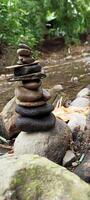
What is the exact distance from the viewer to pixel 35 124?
17.3 ft

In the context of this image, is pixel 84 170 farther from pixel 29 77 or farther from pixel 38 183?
pixel 29 77

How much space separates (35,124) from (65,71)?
7.10 metres

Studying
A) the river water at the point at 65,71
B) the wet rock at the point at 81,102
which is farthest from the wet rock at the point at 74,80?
the wet rock at the point at 81,102

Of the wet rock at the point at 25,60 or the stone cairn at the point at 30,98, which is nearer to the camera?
the stone cairn at the point at 30,98

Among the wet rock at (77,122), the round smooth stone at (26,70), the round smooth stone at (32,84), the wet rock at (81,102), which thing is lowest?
the wet rock at (81,102)

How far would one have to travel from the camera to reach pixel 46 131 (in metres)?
5.29

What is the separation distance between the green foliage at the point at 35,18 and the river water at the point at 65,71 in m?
0.62

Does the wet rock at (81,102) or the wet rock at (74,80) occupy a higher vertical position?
the wet rock at (81,102)

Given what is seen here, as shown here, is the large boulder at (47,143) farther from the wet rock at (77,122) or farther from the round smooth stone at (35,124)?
the wet rock at (77,122)

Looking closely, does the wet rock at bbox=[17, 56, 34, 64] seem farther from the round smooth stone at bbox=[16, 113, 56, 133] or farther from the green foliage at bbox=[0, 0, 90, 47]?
the green foliage at bbox=[0, 0, 90, 47]

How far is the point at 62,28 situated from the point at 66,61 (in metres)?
2.36

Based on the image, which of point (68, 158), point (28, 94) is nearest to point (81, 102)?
point (28, 94)

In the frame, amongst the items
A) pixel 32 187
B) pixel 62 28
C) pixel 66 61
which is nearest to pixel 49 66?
pixel 66 61

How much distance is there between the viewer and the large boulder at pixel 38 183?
3.75 metres
